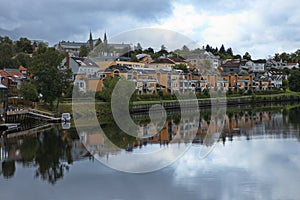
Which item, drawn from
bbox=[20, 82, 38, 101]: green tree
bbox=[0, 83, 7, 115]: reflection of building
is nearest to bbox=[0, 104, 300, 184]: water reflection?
bbox=[0, 83, 7, 115]: reflection of building

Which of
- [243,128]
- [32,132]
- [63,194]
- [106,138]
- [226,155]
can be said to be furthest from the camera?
[243,128]

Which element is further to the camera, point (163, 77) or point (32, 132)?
point (163, 77)

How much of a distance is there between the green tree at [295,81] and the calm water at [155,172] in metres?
46.3

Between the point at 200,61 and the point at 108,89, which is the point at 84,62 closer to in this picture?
the point at 108,89

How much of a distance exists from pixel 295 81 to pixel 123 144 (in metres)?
54.0

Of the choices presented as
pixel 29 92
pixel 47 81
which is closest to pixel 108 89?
pixel 47 81

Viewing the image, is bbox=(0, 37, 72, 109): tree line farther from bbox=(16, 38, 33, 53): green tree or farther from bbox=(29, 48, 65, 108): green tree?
bbox=(16, 38, 33, 53): green tree

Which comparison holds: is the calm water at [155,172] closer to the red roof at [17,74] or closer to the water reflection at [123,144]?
the water reflection at [123,144]

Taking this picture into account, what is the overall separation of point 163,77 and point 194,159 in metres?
36.3

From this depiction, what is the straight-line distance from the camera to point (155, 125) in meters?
31.4

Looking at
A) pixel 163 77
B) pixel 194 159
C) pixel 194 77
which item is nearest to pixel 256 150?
pixel 194 159

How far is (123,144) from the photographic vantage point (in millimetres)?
22172

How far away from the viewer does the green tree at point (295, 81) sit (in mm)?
69537

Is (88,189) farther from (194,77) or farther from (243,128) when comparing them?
(194,77)
